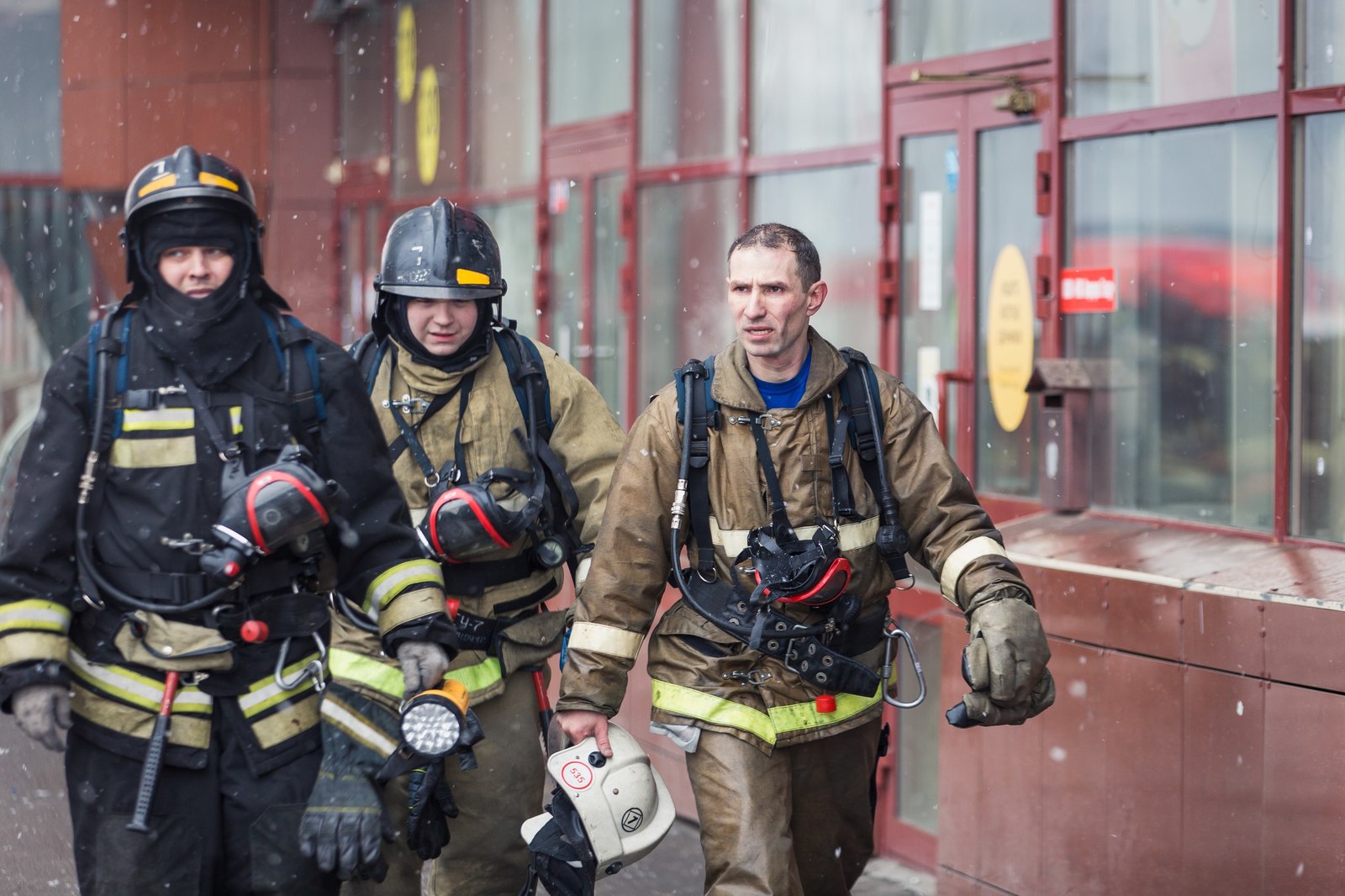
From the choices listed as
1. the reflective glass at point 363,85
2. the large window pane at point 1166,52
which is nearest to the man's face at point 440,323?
the large window pane at point 1166,52

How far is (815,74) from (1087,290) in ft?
6.16

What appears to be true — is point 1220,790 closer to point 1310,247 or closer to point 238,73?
point 1310,247

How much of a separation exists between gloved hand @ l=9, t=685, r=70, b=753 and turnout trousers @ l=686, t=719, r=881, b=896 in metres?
1.52

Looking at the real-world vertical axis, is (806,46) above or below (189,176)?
above

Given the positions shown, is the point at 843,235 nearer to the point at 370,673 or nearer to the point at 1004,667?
the point at 370,673

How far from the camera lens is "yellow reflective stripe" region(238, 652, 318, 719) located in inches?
167

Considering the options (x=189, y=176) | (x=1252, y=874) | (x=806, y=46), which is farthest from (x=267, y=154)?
(x=1252, y=874)

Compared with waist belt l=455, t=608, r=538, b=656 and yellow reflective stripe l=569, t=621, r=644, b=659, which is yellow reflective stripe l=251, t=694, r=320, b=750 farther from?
waist belt l=455, t=608, r=538, b=656

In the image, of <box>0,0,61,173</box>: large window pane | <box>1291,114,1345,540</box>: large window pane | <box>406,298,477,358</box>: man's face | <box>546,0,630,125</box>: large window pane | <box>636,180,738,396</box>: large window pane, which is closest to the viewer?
<box>1291,114,1345,540</box>: large window pane

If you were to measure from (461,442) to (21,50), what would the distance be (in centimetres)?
1078

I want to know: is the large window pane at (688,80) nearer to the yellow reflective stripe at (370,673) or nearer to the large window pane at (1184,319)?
the large window pane at (1184,319)

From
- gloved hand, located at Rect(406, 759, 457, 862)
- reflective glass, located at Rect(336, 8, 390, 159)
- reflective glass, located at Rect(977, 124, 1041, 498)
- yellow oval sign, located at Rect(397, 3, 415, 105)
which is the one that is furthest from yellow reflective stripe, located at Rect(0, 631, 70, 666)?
reflective glass, located at Rect(336, 8, 390, 159)

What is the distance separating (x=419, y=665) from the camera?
4340 millimetres

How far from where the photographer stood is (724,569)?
455 centimetres
